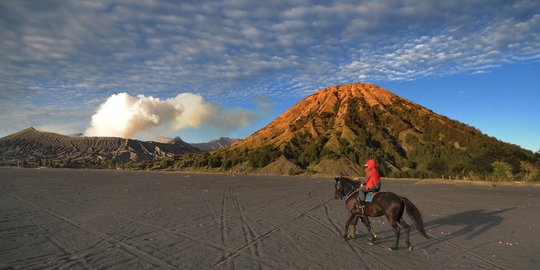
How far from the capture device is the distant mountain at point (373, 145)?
66.7 meters

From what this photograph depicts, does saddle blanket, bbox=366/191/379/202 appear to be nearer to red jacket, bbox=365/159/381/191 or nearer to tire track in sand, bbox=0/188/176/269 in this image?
red jacket, bbox=365/159/381/191

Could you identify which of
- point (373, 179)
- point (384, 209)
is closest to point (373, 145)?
point (373, 179)

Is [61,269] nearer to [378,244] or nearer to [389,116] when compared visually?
[378,244]

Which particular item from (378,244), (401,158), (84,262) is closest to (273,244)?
(378,244)

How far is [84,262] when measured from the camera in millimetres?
8508

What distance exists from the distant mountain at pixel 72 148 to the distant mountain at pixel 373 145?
3297 inches

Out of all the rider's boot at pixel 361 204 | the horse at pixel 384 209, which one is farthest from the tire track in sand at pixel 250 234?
the rider's boot at pixel 361 204

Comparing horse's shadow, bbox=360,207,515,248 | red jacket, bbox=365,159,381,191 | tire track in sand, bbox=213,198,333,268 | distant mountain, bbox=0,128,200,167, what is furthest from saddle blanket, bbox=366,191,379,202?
distant mountain, bbox=0,128,200,167

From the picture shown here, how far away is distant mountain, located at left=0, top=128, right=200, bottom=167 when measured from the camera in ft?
524

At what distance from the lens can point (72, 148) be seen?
179 metres

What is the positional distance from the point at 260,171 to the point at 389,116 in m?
40.5

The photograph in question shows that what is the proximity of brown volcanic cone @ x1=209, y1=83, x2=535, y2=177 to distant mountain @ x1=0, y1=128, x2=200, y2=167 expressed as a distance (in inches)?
3561

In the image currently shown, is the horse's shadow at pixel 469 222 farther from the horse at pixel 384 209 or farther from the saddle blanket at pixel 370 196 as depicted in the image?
the saddle blanket at pixel 370 196

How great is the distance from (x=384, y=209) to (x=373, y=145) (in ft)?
243
